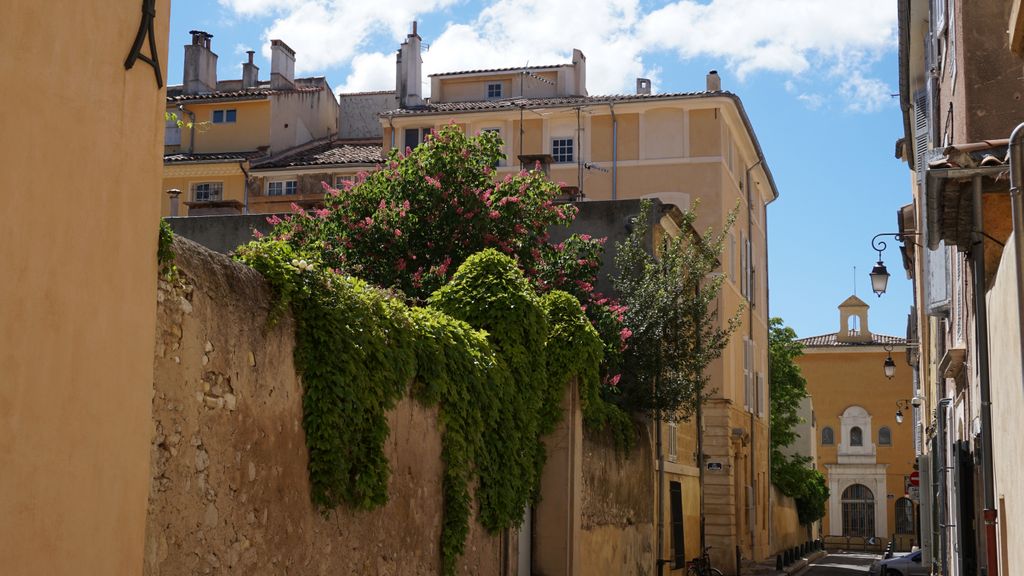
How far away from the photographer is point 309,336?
32.6 feet

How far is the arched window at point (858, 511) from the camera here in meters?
71.6

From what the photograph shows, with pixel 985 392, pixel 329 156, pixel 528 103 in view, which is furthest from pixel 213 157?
pixel 985 392

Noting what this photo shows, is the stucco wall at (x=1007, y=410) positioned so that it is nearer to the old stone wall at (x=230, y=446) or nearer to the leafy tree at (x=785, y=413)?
the old stone wall at (x=230, y=446)

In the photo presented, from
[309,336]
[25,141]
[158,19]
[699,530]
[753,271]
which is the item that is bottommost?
[699,530]

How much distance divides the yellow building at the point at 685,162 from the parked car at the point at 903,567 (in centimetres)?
372

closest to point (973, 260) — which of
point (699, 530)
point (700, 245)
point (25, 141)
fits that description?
point (25, 141)

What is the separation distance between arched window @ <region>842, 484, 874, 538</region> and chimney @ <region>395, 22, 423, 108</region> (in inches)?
1558

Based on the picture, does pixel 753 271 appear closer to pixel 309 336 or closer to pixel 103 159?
pixel 309 336

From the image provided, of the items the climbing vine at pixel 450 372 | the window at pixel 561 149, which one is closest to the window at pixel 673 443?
the climbing vine at pixel 450 372

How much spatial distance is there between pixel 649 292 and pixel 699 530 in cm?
967

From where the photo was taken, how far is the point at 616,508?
19.7 m

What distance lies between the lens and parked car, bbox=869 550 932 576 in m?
32.7

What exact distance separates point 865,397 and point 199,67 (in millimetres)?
42163

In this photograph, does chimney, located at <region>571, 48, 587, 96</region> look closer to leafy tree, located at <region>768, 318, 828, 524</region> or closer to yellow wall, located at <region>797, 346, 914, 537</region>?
leafy tree, located at <region>768, 318, 828, 524</region>
